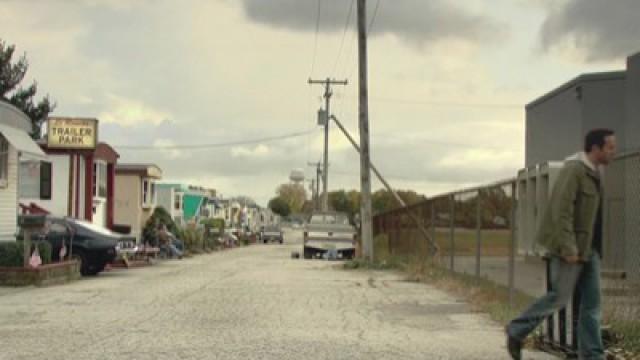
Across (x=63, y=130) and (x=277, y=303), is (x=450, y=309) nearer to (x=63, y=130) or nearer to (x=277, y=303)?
(x=277, y=303)

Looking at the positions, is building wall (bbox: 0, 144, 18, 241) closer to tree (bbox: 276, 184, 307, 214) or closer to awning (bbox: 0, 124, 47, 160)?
awning (bbox: 0, 124, 47, 160)

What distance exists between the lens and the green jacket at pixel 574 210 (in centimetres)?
734

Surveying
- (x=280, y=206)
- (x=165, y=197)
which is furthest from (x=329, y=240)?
(x=280, y=206)

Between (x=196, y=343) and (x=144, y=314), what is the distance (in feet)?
10.2

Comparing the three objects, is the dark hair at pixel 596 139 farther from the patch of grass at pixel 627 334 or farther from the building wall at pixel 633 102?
the building wall at pixel 633 102

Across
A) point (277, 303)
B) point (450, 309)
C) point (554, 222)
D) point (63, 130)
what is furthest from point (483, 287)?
point (63, 130)

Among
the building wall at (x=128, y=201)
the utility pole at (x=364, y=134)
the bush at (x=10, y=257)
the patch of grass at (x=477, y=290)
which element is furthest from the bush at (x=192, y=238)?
the bush at (x=10, y=257)

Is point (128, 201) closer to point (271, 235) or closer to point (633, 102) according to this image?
point (633, 102)

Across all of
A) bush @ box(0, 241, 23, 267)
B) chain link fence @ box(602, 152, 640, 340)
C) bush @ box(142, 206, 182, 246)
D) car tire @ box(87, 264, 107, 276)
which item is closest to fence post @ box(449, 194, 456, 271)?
chain link fence @ box(602, 152, 640, 340)

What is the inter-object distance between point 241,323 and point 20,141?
474 inches

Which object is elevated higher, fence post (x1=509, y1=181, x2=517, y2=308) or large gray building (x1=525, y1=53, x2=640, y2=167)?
large gray building (x1=525, y1=53, x2=640, y2=167)

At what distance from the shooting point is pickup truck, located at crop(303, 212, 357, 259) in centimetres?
3578

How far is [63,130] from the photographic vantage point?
3247 cm

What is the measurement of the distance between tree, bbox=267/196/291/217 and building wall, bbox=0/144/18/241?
136 metres
